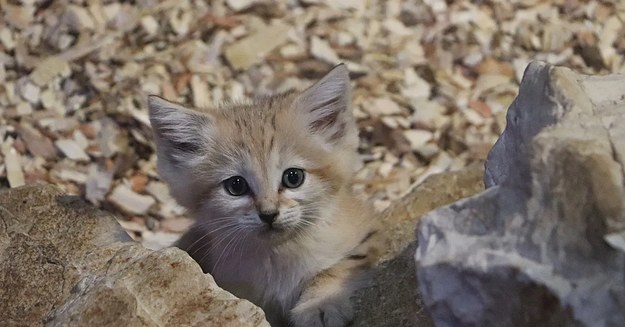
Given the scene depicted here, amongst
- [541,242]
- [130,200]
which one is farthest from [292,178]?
[130,200]

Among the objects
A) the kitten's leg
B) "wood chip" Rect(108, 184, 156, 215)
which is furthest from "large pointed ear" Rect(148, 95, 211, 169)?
"wood chip" Rect(108, 184, 156, 215)

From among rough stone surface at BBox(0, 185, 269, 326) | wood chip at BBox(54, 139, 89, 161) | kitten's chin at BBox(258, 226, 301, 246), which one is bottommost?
wood chip at BBox(54, 139, 89, 161)

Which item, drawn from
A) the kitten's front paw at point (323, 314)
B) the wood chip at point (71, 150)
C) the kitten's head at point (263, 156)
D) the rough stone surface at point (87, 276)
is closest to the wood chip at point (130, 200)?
the wood chip at point (71, 150)

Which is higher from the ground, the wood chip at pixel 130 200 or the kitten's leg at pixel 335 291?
the kitten's leg at pixel 335 291

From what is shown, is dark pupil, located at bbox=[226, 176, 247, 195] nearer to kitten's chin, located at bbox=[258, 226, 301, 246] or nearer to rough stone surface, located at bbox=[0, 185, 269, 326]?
kitten's chin, located at bbox=[258, 226, 301, 246]

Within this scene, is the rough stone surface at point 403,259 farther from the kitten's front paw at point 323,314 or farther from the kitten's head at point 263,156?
the kitten's head at point 263,156

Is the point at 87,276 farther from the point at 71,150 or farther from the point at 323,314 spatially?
the point at 71,150

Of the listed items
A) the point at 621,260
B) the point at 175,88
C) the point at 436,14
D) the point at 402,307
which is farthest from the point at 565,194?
the point at 436,14
